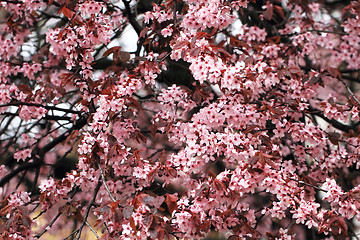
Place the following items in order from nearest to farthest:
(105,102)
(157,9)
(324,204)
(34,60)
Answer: (105,102)
(157,9)
(34,60)
(324,204)

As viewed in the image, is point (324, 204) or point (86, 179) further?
point (324, 204)

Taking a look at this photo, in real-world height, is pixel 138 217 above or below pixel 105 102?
below

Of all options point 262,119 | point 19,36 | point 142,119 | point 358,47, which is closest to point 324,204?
point 358,47

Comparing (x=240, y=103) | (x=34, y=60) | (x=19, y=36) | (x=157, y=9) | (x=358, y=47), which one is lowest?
(x=358, y=47)

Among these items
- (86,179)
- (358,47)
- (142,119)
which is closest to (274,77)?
(86,179)

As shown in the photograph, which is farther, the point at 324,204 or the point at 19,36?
the point at 324,204

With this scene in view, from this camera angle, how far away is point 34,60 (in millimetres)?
2834

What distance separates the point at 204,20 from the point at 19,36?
5.62 ft

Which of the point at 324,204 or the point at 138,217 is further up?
the point at 138,217

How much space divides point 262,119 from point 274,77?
0.82ft

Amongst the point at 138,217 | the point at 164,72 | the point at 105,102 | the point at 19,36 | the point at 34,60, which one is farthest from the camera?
the point at 164,72

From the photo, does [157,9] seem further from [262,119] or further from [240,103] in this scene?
[262,119]

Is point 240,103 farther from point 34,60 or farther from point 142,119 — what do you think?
point 142,119

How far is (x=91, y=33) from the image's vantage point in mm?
2244
